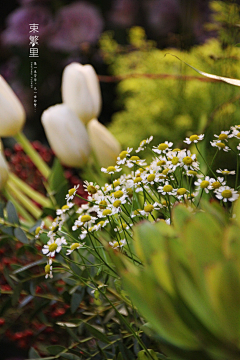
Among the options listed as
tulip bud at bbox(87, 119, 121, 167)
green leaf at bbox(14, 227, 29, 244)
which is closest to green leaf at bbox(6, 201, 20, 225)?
green leaf at bbox(14, 227, 29, 244)

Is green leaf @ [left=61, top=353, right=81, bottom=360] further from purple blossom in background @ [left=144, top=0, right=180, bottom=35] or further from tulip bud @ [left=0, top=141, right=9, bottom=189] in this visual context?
purple blossom in background @ [left=144, top=0, right=180, bottom=35]

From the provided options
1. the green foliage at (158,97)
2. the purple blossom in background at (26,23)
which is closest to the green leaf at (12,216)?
the green foliage at (158,97)

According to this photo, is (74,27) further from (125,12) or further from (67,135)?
(67,135)

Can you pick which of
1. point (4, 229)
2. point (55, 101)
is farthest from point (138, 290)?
point (55, 101)

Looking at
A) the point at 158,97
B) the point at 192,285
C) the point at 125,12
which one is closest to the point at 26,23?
the point at 125,12

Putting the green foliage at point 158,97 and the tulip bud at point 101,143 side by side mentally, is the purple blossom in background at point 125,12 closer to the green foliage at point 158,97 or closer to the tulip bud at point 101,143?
the green foliage at point 158,97
